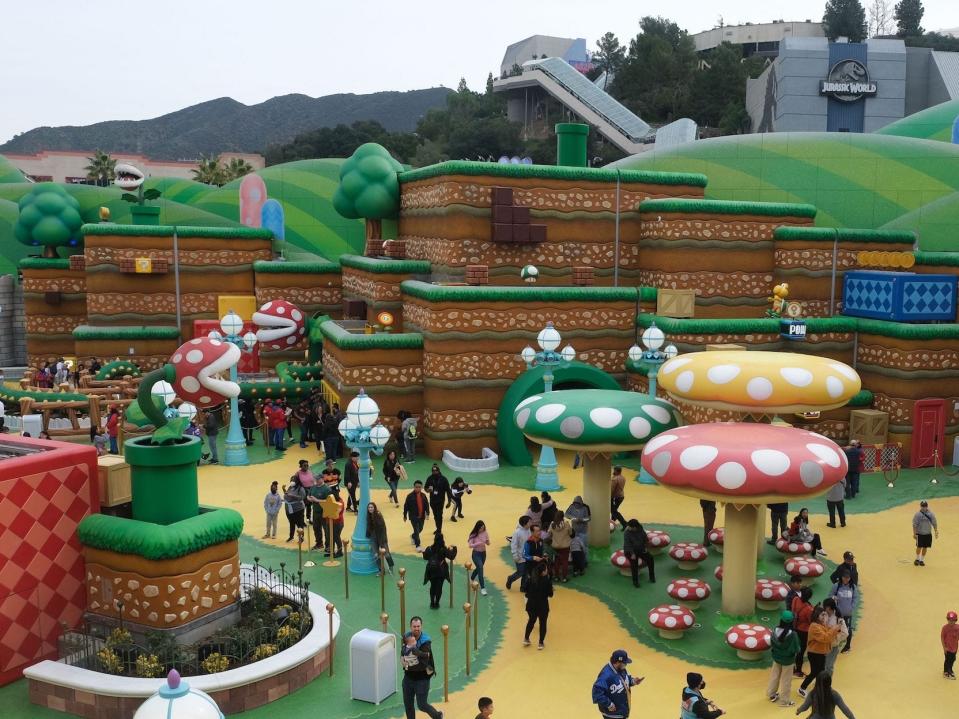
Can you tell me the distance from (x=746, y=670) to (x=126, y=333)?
25.7m

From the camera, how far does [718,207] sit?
25.9 meters

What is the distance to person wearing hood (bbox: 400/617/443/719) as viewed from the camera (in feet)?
35.1

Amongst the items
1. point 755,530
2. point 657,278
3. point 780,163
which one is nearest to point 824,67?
point 780,163

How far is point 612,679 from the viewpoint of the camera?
982 centimetres

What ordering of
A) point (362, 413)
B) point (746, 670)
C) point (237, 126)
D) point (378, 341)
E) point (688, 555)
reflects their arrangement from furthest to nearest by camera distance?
point (237, 126) → point (378, 341) → point (688, 555) → point (362, 413) → point (746, 670)

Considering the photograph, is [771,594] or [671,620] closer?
[671,620]

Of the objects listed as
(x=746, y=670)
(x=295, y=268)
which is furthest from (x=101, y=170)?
(x=746, y=670)

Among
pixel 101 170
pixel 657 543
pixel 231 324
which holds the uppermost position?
pixel 101 170

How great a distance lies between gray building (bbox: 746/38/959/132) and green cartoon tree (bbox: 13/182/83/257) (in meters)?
37.6

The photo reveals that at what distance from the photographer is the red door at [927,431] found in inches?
935

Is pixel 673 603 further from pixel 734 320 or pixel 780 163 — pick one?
pixel 780 163

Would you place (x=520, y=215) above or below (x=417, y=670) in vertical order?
above

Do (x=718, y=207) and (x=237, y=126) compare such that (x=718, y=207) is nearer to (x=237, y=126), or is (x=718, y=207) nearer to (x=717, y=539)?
(x=717, y=539)

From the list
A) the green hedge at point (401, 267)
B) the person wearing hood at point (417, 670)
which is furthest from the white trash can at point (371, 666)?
the green hedge at point (401, 267)
